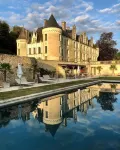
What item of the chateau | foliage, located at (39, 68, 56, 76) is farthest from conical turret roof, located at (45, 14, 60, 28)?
foliage, located at (39, 68, 56, 76)

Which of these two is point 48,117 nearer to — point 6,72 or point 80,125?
point 80,125

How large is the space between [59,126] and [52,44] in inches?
1275

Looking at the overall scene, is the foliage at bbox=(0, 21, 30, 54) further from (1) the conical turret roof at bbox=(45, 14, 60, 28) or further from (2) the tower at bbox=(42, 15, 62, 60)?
(1) the conical turret roof at bbox=(45, 14, 60, 28)

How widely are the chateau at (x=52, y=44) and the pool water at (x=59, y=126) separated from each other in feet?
93.0

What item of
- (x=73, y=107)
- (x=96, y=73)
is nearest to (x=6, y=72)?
(x=73, y=107)

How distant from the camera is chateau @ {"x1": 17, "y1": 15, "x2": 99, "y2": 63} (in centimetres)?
3868

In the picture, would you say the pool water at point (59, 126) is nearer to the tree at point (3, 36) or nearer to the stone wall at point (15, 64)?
the stone wall at point (15, 64)

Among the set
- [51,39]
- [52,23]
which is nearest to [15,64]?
[51,39]

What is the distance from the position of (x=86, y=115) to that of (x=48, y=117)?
73.3 inches

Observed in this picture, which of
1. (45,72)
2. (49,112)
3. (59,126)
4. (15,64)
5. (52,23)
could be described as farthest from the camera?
(52,23)

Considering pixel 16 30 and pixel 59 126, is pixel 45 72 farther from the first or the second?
pixel 16 30

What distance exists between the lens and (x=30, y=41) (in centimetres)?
4419

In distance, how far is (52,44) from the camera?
38969 mm

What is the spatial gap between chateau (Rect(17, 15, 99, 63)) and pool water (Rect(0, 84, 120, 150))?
28.3m
